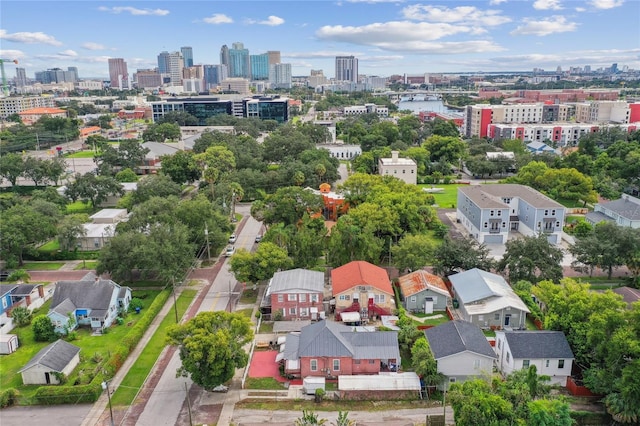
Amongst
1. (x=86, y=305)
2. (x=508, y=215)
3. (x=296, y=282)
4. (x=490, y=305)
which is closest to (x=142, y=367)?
(x=86, y=305)

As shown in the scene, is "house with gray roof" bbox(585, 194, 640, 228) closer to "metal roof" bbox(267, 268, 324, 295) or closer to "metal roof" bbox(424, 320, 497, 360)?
"metal roof" bbox(424, 320, 497, 360)

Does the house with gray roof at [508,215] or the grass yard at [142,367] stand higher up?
the house with gray roof at [508,215]

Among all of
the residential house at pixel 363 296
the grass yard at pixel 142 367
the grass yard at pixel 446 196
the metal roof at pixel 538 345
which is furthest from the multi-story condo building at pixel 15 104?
the metal roof at pixel 538 345

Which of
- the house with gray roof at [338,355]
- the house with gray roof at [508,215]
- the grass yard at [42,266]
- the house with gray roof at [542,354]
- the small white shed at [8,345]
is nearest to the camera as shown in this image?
the house with gray roof at [542,354]

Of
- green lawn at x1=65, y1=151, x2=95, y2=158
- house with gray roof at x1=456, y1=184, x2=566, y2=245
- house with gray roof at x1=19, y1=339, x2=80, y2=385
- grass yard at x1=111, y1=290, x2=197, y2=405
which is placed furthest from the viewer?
green lawn at x1=65, y1=151, x2=95, y2=158

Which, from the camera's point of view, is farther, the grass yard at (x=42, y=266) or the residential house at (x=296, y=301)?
the grass yard at (x=42, y=266)

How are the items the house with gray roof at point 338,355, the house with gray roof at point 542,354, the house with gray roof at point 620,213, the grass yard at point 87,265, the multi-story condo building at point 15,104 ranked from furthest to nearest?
the multi-story condo building at point 15,104 → the house with gray roof at point 620,213 → the grass yard at point 87,265 → the house with gray roof at point 338,355 → the house with gray roof at point 542,354

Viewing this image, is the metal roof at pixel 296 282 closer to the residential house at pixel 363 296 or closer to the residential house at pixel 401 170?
the residential house at pixel 363 296

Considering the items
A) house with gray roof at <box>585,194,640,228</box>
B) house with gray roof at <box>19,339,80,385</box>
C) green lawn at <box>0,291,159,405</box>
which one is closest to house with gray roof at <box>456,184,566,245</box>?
house with gray roof at <box>585,194,640,228</box>
